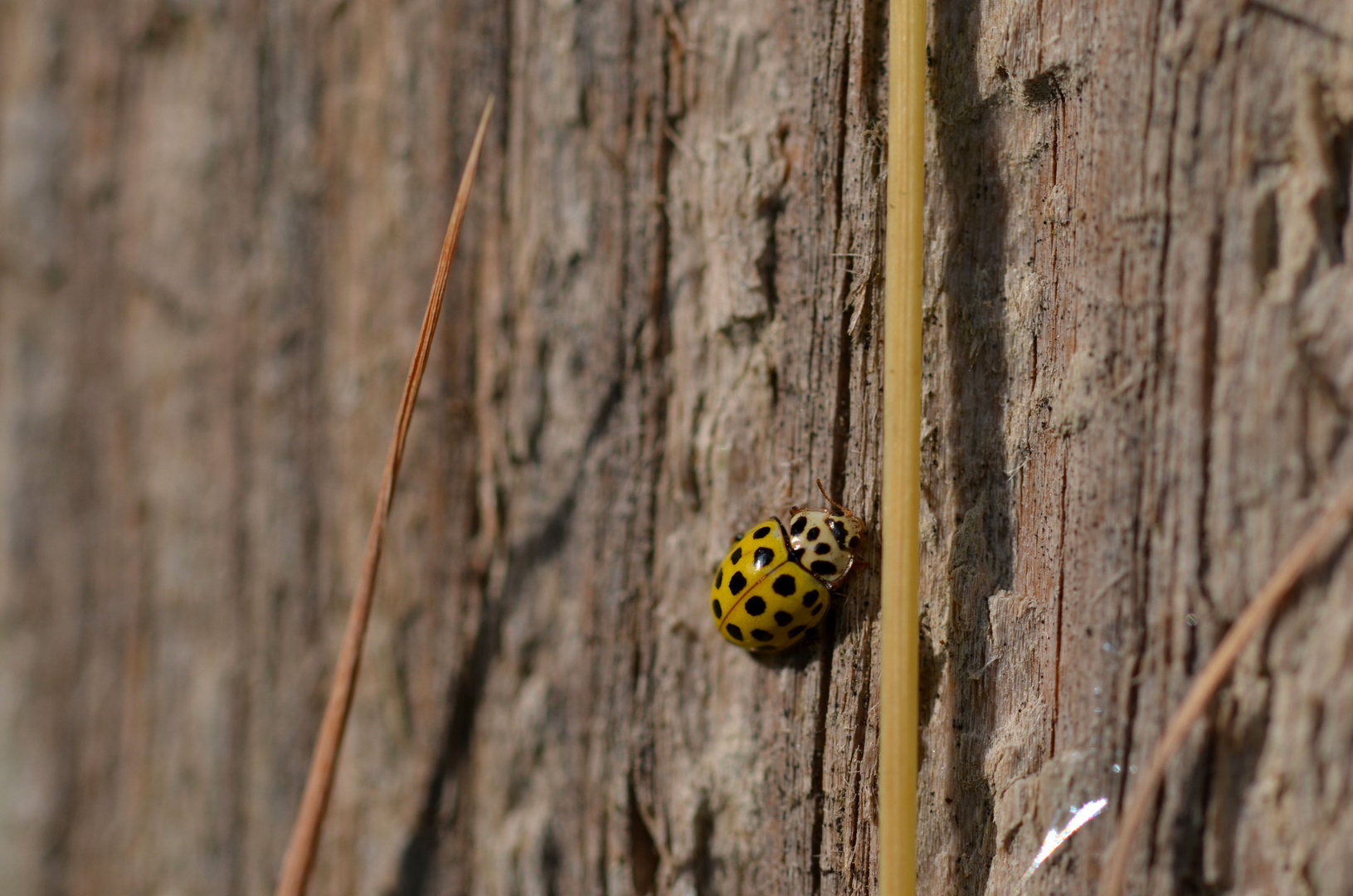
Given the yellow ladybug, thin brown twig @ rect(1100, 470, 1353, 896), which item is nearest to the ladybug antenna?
the yellow ladybug

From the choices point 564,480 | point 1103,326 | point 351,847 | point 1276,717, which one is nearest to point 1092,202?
point 1103,326

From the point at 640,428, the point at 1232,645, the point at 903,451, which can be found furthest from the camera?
the point at 640,428

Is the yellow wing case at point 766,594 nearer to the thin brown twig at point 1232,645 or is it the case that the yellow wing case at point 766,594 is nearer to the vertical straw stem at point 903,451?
the vertical straw stem at point 903,451

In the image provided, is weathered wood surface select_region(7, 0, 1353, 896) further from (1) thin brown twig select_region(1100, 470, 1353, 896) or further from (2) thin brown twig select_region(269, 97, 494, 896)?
(2) thin brown twig select_region(269, 97, 494, 896)

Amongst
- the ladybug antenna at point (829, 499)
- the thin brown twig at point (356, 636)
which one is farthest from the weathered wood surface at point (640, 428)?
the thin brown twig at point (356, 636)

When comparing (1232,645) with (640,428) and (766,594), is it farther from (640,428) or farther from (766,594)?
Result: (640,428)

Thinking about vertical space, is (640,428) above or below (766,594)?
above

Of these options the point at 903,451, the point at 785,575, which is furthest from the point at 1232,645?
the point at 785,575
